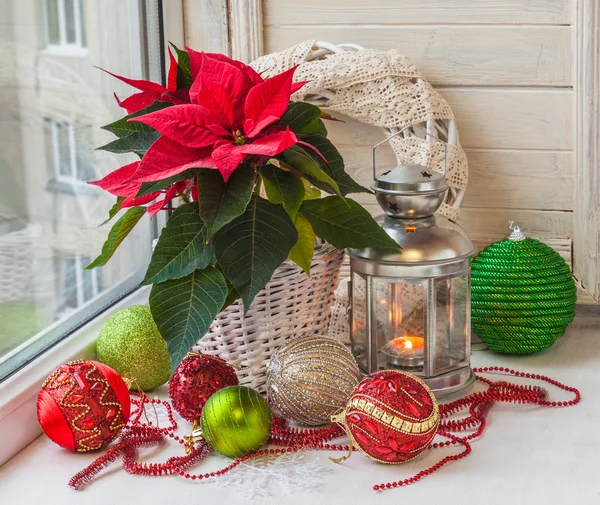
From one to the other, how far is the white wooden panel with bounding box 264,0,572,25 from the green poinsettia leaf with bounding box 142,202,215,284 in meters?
0.53

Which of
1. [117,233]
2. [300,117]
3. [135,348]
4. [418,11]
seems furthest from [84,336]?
[418,11]

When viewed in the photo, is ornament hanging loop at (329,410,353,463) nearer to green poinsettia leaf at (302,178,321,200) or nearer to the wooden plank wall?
green poinsettia leaf at (302,178,321,200)

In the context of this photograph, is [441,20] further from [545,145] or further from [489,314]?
[489,314]

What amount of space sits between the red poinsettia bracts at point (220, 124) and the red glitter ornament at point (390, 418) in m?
0.26

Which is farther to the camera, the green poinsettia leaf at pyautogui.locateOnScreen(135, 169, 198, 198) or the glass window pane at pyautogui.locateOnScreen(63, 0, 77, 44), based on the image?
the glass window pane at pyautogui.locateOnScreen(63, 0, 77, 44)

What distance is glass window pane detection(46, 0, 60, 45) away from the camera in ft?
3.38

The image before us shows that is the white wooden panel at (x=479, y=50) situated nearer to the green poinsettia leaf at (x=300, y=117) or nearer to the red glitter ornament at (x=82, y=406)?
the green poinsettia leaf at (x=300, y=117)

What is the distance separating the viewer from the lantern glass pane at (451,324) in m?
1.01

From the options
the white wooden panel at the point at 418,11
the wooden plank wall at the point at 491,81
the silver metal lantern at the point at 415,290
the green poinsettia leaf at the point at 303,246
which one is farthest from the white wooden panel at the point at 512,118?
the green poinsettia leaf at the point at 303,246

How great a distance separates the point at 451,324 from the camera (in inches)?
40.2

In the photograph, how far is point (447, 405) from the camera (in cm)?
96

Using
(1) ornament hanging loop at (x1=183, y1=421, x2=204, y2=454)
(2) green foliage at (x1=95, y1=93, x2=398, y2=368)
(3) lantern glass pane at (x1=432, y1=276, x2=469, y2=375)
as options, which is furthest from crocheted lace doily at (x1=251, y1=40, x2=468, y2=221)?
(1) ornament hanging loop at (x1=183, y1=421, x2=204, y2=454)

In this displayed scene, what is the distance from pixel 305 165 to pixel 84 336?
0.42 metres

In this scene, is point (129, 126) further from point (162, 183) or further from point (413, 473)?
point (413, 473)
